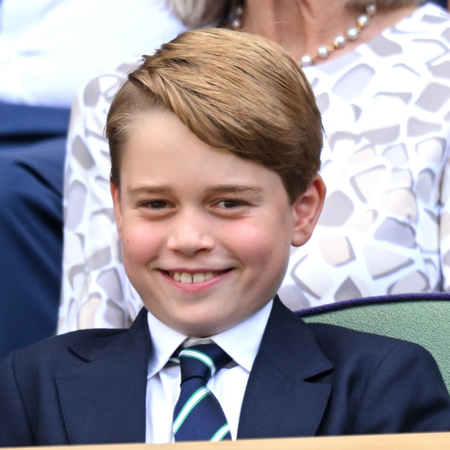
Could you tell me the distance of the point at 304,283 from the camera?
3.58 ft

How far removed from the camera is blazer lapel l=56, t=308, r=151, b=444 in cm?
82

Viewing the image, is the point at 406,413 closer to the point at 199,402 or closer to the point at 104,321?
the point at 199,402

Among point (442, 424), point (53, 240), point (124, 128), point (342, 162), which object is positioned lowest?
point (53, 240)

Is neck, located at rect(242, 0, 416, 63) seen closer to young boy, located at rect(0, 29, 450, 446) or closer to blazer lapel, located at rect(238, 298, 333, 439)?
young boy, located at rect(0, 29, 450, 446)

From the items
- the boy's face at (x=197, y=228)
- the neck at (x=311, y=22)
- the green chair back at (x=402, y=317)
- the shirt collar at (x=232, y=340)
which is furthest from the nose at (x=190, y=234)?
the neck at (x=311, y=22)

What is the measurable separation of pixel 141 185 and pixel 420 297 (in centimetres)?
36

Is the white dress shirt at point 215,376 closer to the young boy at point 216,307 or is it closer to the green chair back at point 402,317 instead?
the young boy at point 216,307

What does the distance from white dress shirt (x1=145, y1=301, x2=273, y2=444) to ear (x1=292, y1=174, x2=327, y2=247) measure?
88 mm

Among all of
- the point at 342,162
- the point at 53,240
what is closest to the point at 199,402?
the point at 342,162

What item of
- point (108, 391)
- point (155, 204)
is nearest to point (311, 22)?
point (155, 204)

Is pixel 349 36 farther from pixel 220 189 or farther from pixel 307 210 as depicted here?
pixel 220 189

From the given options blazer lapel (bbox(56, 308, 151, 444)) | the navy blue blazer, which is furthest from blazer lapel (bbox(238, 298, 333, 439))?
blazer lapel (bbox(56, 308, 151, 444))

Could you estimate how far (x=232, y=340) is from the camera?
85 cm

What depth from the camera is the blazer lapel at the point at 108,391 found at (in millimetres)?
819
